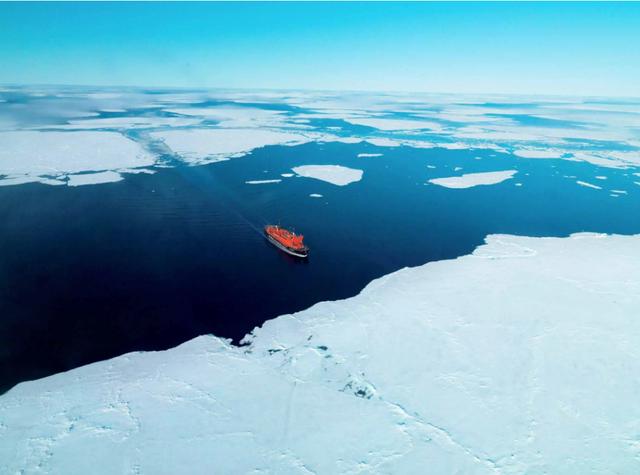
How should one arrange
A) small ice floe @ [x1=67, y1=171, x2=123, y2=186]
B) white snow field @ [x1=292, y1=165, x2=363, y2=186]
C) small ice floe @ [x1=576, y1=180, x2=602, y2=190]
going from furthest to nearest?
white snow field @ [x1=292, y1=165, x2=363, y2=186] < small ice floe @ [x1=576, y1=180, x2=602, y2=190] < small ice floe @ [x1=67, y1=171, x2=123, y2=186]

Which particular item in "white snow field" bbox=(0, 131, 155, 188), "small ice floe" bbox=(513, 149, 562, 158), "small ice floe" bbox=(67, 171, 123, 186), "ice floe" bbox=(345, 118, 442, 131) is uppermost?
"ice floe" bbox=(345, 118, 442, 131)

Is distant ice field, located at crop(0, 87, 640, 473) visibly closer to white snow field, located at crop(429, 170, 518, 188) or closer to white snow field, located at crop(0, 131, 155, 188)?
white snow field, located at crop(429, 170, 518, 188)

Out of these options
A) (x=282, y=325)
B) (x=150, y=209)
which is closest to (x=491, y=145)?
(x=150, y=209)

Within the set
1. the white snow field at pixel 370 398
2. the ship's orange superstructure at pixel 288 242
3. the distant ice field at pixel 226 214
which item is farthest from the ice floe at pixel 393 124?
the white snow field at pixel 370 398

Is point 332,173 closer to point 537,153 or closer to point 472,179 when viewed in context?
point 472,179

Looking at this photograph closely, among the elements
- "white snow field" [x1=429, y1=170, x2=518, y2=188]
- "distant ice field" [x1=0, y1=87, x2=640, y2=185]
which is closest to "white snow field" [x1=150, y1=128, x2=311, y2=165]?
"distant ice field" [x1=0, y1=87, x2=640, y2=185]

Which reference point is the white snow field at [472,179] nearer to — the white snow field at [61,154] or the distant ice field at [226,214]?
the distant ice field at [226,214]

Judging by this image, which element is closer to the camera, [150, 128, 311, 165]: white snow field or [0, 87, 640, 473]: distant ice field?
Answer: [0, 87, 640, 473]: distant ice field
